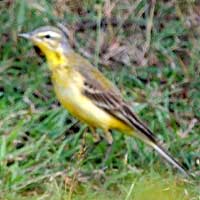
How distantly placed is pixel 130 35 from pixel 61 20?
29.3 inches

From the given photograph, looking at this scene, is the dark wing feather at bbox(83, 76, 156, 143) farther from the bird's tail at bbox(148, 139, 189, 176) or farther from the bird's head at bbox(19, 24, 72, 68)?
the bird's head at bbox(19, 24, 72, 68)

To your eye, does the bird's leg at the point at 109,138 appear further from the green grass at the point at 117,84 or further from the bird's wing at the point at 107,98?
the bird's wing at the point at 107,98

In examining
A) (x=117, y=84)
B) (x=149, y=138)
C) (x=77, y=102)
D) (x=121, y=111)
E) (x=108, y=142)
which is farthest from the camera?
(x=117, y=84)

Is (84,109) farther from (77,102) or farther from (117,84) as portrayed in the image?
(117,84)

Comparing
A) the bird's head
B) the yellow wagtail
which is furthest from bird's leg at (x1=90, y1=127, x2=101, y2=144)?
the bird's head

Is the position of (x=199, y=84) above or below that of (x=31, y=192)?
above

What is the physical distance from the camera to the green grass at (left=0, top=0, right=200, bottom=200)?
23.0 feet

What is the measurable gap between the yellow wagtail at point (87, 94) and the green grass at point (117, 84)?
23 centimetres

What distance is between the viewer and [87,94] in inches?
295

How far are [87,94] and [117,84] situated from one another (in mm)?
1308

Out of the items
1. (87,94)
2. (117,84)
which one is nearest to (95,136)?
(87,94)

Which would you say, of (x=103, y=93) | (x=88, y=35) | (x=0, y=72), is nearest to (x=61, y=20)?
(x=88, y=35)

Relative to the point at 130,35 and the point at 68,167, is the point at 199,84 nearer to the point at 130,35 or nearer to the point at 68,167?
the point at 130,35

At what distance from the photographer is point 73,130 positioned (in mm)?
8039
